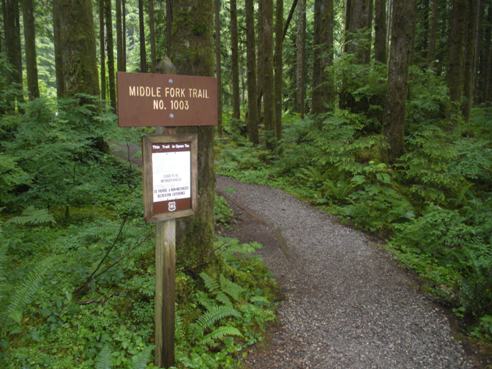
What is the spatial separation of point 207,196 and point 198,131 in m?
0.83

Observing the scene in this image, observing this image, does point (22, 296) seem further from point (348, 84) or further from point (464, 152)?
point (348, 84)

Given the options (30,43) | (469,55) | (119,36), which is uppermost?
(119,36)

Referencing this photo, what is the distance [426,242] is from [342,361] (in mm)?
3911

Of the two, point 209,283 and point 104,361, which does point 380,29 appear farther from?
point 104,361

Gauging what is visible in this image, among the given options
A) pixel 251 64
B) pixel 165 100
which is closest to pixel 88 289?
pixel 165 100

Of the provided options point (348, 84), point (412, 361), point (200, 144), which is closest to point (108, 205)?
point (200, 144)

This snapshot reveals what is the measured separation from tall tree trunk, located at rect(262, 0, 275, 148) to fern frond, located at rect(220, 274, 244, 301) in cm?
1060

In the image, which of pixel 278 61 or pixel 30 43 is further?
pixel 30 43

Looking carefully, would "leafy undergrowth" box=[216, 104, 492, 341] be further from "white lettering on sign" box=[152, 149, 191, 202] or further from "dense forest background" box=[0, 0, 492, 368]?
"white lettering on sign" box=[152, 149, 191, 202]

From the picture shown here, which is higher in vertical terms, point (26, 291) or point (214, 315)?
point (26, 291)

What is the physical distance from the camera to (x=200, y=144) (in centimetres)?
461

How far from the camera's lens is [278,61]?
1445 centimetres

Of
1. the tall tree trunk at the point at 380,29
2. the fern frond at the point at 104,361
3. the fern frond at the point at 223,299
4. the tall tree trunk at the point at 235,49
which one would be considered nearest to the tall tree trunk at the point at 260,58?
the tall tree trunk at the point at 235,49

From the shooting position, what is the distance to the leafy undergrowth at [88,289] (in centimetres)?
365
